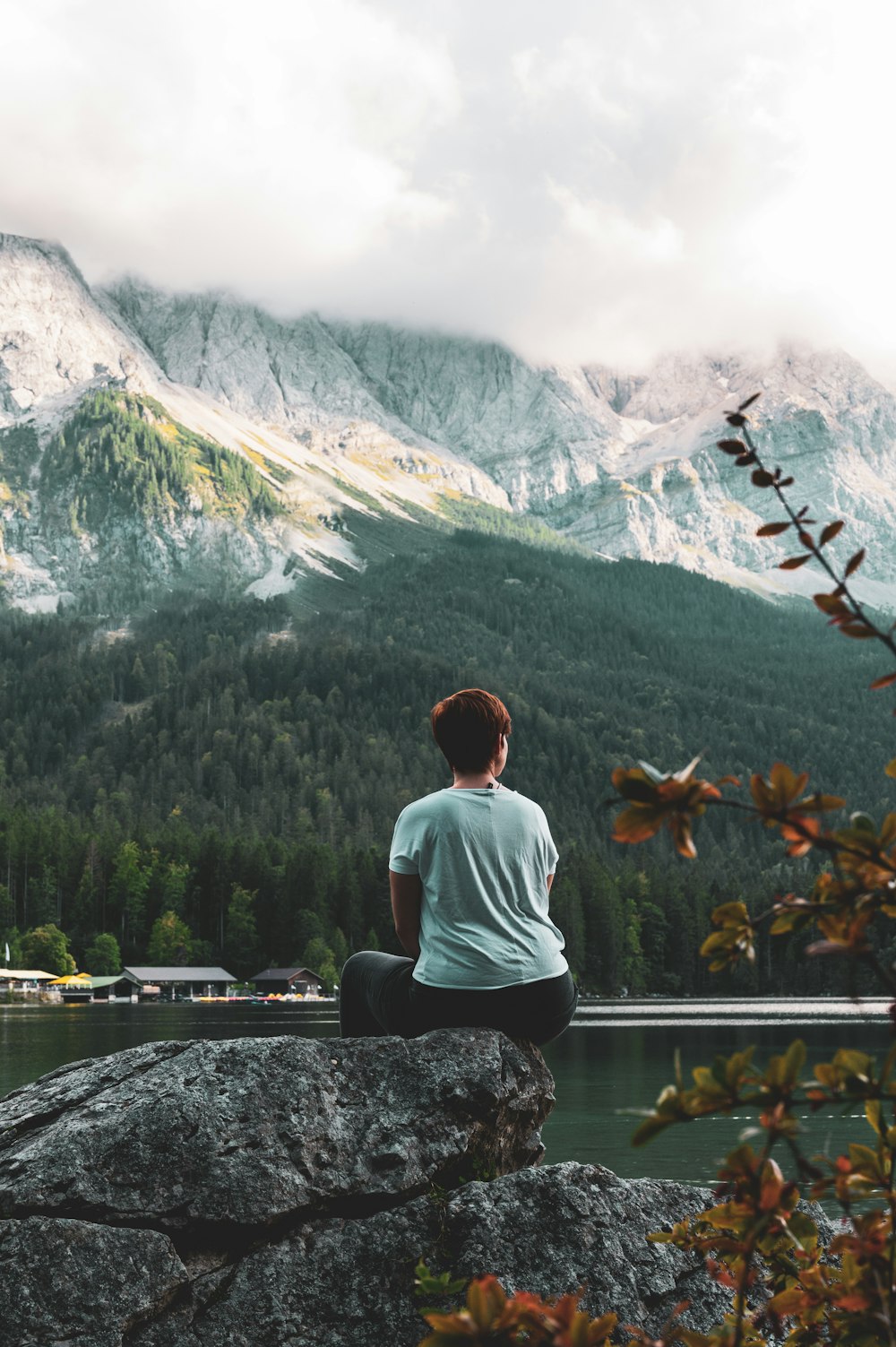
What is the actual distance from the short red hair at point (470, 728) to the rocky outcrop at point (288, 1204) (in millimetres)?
1382

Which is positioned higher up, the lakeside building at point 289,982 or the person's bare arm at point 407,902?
the person's bare arm at point 407,902

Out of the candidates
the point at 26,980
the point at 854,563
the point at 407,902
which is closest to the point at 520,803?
the point at 407,902

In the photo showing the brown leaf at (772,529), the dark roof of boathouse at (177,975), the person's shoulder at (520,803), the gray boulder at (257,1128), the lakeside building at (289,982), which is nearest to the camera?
the brown leaf at (772,529)

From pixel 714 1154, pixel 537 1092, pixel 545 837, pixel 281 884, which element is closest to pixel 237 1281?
pixel 537 1092

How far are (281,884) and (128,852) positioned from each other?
15.3 m

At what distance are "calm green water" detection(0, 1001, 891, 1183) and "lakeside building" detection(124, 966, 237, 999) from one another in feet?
33.1

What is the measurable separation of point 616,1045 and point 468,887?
55.0 meters

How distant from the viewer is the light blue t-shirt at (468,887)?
22.1 feet

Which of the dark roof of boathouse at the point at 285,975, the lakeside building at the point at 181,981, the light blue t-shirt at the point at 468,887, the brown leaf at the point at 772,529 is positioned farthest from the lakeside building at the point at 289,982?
the brown leaf at the point at 772,529

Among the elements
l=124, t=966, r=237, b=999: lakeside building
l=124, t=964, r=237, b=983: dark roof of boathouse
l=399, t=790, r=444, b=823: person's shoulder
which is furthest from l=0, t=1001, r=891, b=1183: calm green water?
l=124, t=964, r=237, b=983: dark roof of boathouse

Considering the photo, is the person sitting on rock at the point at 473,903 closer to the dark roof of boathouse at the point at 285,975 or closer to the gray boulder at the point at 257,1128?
the gray boulder at the point at 257,1128

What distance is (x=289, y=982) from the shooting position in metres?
118

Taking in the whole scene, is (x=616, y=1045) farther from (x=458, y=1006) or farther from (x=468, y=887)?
(x=468, y=887)

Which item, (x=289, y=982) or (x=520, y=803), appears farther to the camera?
(x=289, y=982)
